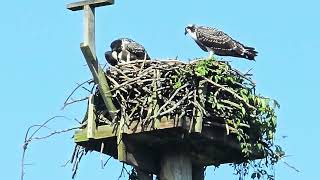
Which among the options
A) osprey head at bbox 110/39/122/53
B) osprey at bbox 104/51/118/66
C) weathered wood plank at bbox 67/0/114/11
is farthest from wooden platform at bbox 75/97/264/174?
osprey head at bbox 110/39/122/53

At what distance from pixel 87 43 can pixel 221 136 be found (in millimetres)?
1596

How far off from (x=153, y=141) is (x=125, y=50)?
3221 mm

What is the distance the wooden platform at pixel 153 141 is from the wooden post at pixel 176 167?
0.22 feet

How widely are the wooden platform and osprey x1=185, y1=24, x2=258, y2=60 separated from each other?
218cm

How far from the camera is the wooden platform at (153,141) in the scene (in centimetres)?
671

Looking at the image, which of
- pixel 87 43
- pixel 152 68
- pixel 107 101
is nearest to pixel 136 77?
pixel 152 68

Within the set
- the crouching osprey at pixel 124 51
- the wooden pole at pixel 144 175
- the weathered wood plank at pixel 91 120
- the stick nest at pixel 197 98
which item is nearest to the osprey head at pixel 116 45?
the crouching osprey at pixel 124 51

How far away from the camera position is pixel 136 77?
7645 mm

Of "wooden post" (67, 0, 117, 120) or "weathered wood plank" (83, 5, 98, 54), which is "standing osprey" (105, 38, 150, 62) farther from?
"weathered wood plank" (83, 5, 98, 54)

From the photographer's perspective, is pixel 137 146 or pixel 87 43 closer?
pixel 87 43

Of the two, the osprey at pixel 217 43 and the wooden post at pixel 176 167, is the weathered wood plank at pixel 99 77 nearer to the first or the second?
the wooden post at pixel 176 167

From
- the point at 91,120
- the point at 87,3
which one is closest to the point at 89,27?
the point at 87,3

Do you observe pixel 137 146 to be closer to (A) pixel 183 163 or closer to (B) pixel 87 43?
(A) pixel 183 163

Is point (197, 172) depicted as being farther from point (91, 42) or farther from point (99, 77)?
point (91, 42)
